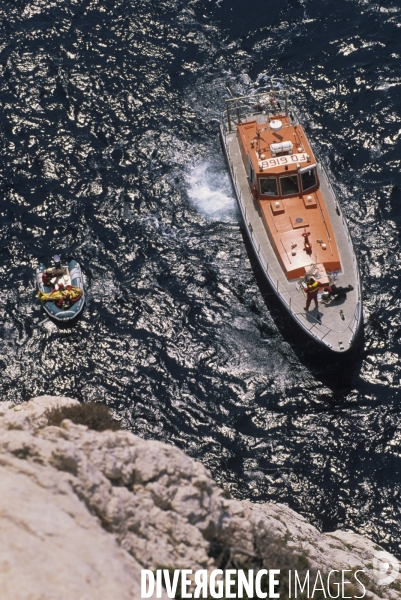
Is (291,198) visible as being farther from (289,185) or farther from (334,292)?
(334,292)

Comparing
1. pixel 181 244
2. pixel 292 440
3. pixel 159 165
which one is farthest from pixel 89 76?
pixel 292 440

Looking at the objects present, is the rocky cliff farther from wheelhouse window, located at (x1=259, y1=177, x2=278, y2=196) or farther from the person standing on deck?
wheelhouse window, located at (x1=259, y1=177, x2=278, y2=196)

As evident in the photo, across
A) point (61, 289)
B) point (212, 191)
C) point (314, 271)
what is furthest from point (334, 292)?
point (61, 289)

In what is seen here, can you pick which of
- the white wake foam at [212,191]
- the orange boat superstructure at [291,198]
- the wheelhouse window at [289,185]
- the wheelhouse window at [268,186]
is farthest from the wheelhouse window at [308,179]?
the white wake foam at [212,191]

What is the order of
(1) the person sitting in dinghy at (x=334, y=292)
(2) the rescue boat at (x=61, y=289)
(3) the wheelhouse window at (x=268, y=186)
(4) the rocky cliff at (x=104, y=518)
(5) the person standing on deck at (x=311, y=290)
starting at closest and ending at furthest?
(4) the rocky cliff at (x=104, y=518) < (5) the person standing on deck at (x=311, y=290) < (1) the person sitting in dinghy at (x=334, y=292) < (2) the rescue boat at (x=61, y=289) < (3) the wheelhouse window at (x=268, y=186)

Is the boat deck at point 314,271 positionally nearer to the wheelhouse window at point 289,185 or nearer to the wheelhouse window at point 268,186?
the wheelhouse window at point 268,186

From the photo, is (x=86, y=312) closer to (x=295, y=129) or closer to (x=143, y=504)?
(x=295, y=129)
